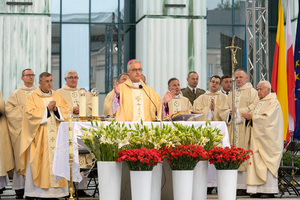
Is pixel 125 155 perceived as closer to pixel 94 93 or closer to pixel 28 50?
pixel 94 93

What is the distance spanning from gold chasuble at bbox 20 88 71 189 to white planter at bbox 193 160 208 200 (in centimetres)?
326

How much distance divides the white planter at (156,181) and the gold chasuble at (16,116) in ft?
14.4

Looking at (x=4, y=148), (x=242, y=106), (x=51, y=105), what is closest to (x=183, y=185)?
(x=51, y=105)

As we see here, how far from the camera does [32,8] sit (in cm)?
1451

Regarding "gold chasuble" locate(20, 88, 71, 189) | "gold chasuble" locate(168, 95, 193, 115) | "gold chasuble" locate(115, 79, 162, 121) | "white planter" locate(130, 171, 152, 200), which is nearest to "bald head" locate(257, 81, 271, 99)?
"gold chasuble" locate(168, 95, 193, 115)

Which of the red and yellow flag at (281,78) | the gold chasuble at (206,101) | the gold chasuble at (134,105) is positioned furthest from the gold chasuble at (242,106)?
the gold chasuble at (134,105)

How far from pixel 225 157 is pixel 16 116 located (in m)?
5.00

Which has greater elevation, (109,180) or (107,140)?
(107,140)

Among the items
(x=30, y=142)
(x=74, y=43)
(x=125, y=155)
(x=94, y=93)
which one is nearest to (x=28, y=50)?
(x=74, y=43)

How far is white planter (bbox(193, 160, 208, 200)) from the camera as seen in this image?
7480 mm

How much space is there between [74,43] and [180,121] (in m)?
8.53

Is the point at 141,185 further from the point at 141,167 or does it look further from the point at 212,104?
the point at 212,104

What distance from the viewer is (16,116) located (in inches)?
441

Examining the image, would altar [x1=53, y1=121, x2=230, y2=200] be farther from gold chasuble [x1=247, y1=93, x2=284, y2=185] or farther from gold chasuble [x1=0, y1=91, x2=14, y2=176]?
gold chasuble [x1=0, y1=91, x2=14, y2=176]
